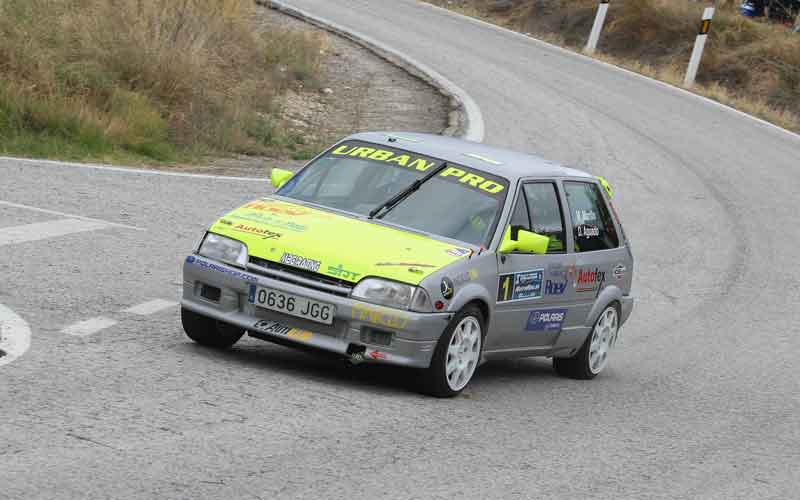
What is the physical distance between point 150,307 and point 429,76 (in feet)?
50.5

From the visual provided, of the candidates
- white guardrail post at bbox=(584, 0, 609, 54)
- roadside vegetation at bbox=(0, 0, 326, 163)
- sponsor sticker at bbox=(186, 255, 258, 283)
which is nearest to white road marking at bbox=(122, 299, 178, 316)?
sponsor sticker at bbox=(186, 255, 258, 283)

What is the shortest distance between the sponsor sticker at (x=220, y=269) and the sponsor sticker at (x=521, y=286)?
1.63m

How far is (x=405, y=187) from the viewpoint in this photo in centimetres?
914

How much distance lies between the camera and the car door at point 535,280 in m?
8.95

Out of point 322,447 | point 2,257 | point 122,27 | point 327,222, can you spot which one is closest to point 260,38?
point 122,27

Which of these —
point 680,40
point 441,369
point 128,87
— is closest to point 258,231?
point 441,369

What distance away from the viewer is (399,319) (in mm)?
7957

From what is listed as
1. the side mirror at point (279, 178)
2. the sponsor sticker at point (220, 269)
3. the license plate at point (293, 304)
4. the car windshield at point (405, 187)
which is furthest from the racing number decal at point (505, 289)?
the side mirror at point (279, 178)

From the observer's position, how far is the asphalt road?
6188mm

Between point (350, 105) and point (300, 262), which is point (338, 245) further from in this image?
point (350, 105)

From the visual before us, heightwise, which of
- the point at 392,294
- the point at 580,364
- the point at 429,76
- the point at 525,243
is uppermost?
the point at 525,243

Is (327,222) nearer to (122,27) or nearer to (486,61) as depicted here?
(122,27)

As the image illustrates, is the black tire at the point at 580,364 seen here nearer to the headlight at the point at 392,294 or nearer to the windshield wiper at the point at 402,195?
the windshield wiper at the point at 402,195

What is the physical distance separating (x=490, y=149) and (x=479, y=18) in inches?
1036
